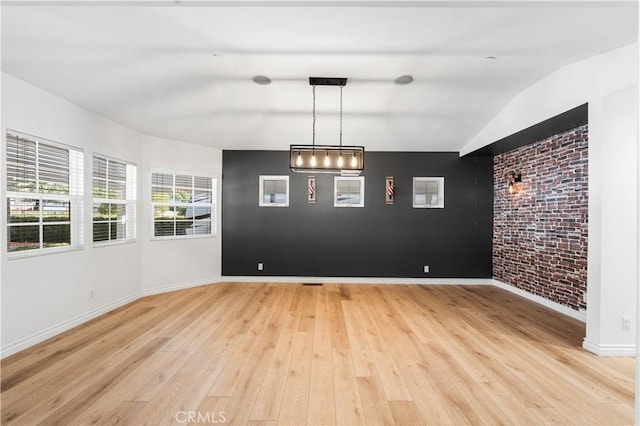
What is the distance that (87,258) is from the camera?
400cm

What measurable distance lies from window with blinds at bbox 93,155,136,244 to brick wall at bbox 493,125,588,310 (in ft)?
22.2

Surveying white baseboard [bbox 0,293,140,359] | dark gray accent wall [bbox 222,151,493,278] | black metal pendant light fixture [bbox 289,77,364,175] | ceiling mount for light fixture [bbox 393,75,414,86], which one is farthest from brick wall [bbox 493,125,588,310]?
white baseboard [bbox 0,293,140,359]

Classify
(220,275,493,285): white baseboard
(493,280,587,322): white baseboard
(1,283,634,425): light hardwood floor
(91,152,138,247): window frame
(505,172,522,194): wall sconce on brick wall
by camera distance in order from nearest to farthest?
(1,283,634,425): light hardwood floor, (493,280,587,322): white baseboard, (91,152,138,247): window frame, (505,172,522,194): wall sconce on brick wall, (220,275,493,285): white baseboard

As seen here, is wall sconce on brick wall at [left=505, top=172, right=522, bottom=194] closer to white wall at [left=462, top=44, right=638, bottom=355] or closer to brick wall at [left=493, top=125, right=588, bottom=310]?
brick wall at [left=493, top=125, right=588, bottom=310]

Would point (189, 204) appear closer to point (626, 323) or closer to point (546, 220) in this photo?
point (546, 220)

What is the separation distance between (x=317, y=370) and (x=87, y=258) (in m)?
3.47

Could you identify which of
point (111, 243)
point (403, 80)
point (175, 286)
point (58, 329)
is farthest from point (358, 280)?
point (58, 329)

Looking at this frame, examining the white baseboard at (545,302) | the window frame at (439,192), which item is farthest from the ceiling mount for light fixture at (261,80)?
the white baseboard at (545,302)

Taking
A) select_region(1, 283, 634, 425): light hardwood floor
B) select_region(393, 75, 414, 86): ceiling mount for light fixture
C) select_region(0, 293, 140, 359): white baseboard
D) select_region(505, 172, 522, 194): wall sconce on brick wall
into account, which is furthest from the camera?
select_region(505, 172, 522, 194): wall sconce on brick wall

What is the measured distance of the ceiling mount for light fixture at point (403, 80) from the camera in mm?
3619

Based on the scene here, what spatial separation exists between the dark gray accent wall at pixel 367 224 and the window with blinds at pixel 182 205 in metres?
0.33

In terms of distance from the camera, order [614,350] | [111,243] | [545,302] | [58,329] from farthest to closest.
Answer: [545,302] < [111,243] < [58,329] < [614,350]

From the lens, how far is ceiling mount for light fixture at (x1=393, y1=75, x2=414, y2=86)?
3619 millimetres

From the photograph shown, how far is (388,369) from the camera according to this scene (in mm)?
2771
